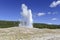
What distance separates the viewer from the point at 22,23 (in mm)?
78875

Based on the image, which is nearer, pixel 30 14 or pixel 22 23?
pixel 22 23

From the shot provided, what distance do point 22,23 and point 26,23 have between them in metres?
2.02

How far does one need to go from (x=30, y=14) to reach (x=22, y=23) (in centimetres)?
773

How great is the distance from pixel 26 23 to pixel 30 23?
1717 mm

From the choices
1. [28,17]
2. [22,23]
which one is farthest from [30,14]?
[22,23]

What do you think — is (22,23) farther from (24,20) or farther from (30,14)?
(30,14)

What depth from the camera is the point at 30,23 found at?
80.0m

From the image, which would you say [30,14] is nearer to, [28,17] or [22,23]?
[28,17]

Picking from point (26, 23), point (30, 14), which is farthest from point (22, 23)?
point (30, 14)

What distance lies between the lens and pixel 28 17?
83.5m

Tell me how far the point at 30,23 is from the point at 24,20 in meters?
3.09

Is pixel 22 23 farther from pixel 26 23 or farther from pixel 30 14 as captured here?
pixel 30 14

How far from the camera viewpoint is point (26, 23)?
80000 millimetres
